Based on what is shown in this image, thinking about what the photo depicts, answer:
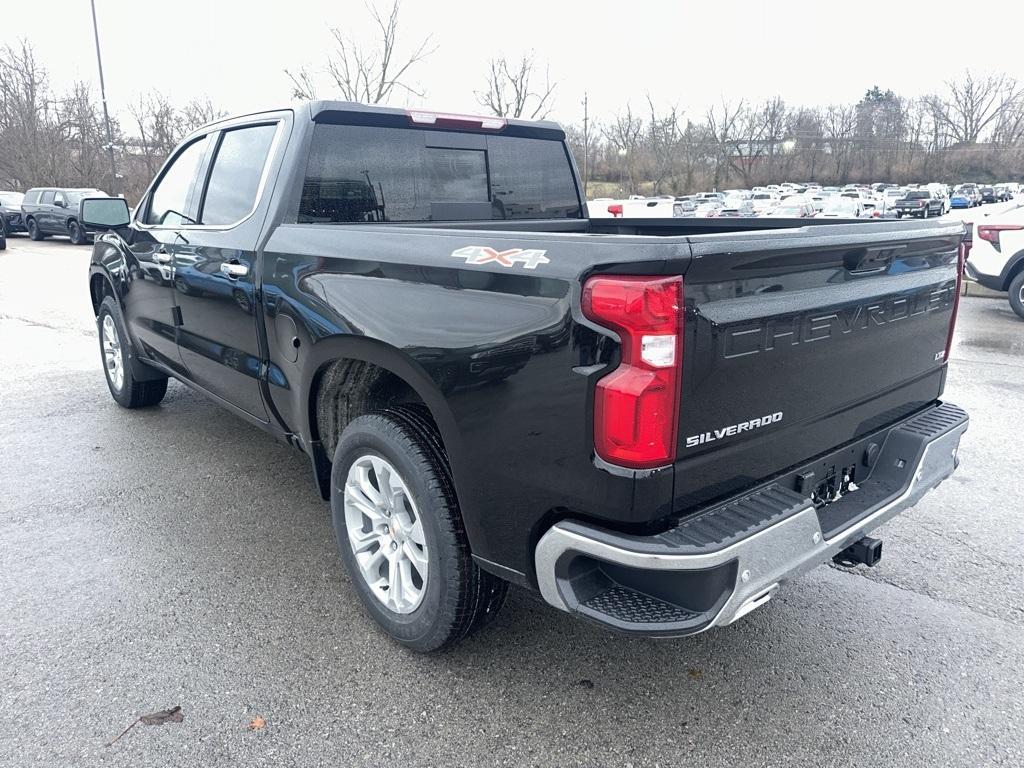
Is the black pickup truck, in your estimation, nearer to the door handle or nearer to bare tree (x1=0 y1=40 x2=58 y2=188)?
the door handle

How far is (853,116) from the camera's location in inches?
3073

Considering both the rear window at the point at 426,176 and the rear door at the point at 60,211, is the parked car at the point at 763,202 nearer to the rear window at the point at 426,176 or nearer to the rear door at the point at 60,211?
the rear door at the point at 60,211

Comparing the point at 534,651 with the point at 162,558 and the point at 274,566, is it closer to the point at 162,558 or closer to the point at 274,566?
the point at 274,566

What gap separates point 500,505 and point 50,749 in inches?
63.4

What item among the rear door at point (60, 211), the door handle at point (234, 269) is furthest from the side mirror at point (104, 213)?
the rear door at point (60, 211)

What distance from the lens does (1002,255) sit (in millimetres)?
9875

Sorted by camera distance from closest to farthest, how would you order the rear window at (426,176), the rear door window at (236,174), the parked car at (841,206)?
the rear window at (426,176)
the rear door window at (236,174)
the parked car at (841,206)

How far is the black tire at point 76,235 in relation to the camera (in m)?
23.7

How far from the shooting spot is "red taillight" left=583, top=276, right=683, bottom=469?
6.37ft

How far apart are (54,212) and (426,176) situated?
85.1 feet

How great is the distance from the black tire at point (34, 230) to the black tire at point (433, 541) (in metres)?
28.2

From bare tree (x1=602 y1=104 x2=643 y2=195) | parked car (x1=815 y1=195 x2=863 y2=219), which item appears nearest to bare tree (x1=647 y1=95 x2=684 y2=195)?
bare tree (x1=602 y1=104 x2=643 y2=195)

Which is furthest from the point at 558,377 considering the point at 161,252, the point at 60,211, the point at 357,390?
the point at 60,211

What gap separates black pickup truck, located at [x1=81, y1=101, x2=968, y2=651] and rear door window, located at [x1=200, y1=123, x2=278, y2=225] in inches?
0.9
